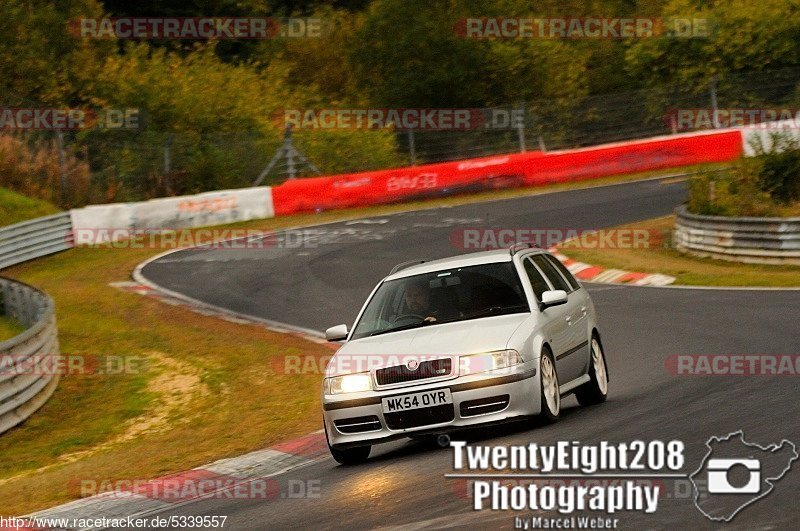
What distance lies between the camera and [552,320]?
10820mm

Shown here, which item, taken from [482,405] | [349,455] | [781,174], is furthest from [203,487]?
[781,174]

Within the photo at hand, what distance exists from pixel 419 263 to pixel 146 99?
3398 centimetres

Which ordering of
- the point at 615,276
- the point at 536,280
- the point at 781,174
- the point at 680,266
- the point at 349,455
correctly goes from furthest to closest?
the point at 781,174 → the point at 680,266 → the point at 615,276 → the point at 536,280 → the point at 349,455

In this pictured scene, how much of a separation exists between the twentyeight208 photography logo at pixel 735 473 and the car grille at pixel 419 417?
6.44 feet

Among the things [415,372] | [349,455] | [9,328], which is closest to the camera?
[415,372]

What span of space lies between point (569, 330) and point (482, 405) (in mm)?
1729

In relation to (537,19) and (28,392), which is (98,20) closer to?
(537,19)

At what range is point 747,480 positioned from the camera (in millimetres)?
7336

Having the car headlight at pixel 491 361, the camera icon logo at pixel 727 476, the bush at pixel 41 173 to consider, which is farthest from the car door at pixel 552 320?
the bush at pixel 41 173

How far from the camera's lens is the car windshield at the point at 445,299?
35.4 feet

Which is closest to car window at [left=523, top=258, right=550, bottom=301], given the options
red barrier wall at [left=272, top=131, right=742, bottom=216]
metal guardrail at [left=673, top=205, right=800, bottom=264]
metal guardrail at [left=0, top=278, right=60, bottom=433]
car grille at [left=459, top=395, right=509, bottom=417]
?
car grille at [left=459, top=395, right=509, bottom=417]

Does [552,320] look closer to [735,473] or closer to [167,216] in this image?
[735,473]

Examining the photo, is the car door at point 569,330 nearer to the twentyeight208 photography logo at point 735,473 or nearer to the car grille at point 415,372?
the car grille at point 415,372

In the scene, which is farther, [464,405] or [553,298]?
[553,298]
